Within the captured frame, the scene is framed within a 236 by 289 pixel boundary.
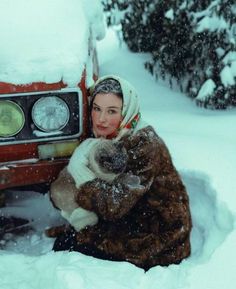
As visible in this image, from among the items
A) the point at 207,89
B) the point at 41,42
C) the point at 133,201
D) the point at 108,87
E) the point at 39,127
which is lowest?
the point at 133,201

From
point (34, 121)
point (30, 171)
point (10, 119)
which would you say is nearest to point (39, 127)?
point (34, 121)

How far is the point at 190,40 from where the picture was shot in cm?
504

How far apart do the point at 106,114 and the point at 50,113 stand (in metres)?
0.31

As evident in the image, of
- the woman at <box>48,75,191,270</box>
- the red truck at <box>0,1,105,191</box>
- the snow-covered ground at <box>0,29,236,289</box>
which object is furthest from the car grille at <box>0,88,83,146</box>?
the snow-covered ground at <box>0,29,236,289</box>

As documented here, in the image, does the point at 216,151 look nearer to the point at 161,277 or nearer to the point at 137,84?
the point at 161,277

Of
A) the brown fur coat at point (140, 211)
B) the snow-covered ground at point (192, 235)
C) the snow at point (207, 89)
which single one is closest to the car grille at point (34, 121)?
the brown fur coat at point (140, 211)

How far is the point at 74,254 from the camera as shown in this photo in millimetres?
2738

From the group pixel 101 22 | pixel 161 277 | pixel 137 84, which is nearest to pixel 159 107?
pixel 137 84

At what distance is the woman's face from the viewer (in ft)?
9.31

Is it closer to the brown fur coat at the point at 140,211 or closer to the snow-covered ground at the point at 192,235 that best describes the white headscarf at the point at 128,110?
the brown fur coat at the point at 140,211

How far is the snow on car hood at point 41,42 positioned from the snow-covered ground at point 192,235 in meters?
1.00

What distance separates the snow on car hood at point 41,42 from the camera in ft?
8.92

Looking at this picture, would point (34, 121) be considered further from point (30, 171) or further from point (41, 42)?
point (41, 42)

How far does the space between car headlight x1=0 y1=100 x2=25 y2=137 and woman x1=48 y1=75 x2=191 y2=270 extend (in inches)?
14.4
